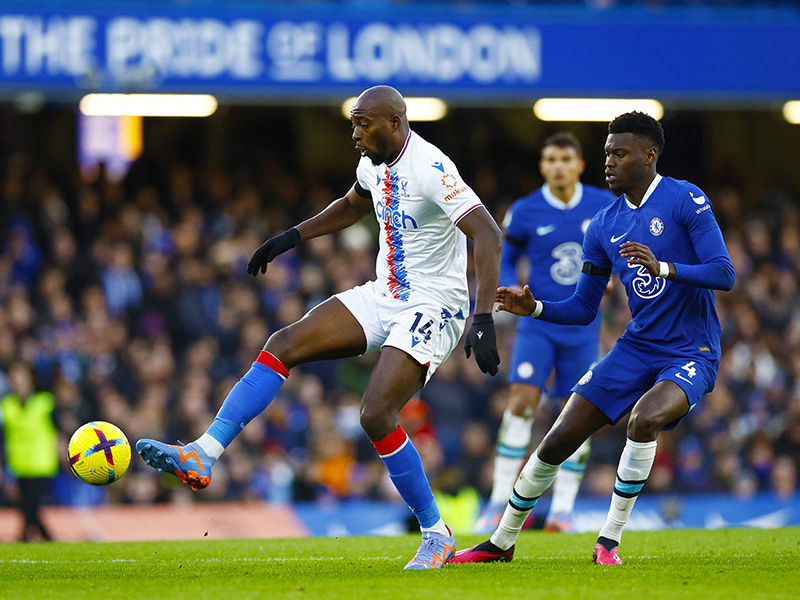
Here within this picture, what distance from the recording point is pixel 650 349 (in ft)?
19.5

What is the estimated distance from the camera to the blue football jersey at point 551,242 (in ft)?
27.3

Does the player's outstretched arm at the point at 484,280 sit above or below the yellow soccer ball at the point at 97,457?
above

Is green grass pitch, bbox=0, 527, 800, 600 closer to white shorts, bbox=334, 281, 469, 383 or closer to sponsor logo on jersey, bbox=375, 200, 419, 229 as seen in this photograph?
white shorts, bbox=334, 281, 469, 383

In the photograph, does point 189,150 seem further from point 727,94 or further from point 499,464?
point 499,464

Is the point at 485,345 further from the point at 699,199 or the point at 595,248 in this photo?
the point at 699,199

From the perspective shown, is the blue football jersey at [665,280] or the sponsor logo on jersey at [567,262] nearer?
the blue football jersey at [665,280]

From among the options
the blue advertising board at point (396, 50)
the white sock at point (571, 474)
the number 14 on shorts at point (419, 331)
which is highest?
the blue advertising board at point (396, 50)

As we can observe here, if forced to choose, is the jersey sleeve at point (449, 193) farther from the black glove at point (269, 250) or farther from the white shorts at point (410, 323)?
the black glove at point (269, 250)

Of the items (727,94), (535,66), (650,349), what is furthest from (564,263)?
(727,94)

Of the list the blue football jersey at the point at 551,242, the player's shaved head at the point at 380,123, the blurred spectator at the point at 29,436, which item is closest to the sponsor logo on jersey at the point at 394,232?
the player's shaved head at the point at 380,123

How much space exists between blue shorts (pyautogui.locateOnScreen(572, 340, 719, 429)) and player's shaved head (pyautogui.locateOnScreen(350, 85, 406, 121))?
1.71m

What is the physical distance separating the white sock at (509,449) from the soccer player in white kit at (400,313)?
232 centimetres

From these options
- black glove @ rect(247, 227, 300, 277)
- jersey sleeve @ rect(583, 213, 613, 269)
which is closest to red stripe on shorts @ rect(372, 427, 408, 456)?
black glove @ rect(247, 227, 300, 277)

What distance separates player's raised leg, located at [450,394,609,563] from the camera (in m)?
5.90
